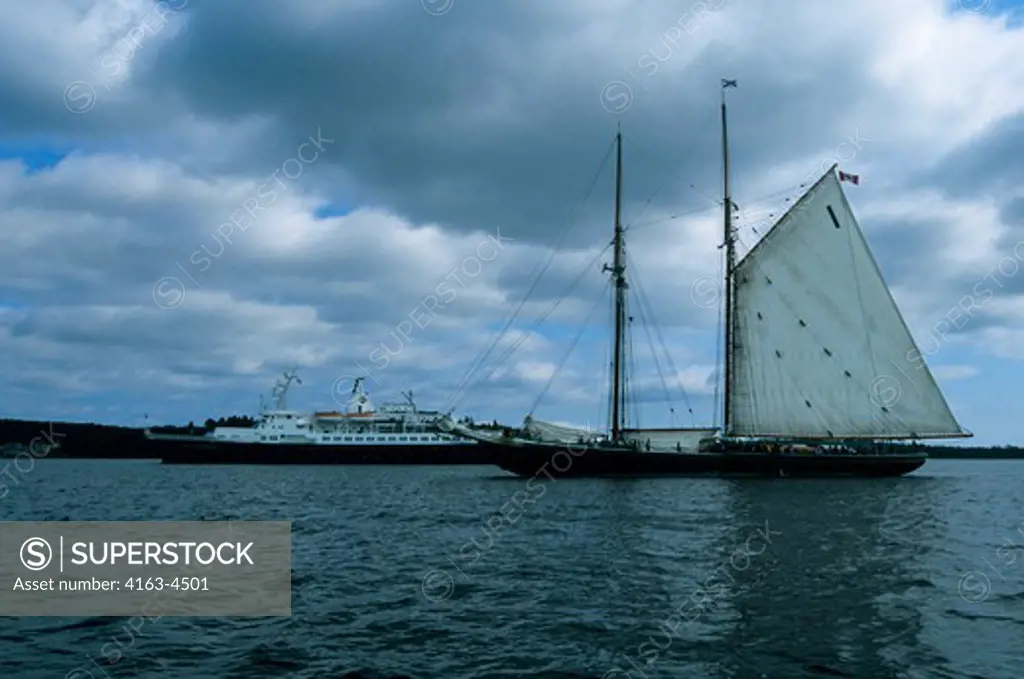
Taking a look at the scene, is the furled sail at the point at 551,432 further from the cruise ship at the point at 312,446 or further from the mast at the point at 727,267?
the cruise ship at the point at 312,446

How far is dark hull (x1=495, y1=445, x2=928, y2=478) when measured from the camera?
7150 cm

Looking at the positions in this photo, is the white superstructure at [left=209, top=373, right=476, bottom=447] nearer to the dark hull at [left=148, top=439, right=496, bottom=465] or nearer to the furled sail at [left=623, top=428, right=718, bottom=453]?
the dark hull at [left=148, top=439, right=496, bottom=465]

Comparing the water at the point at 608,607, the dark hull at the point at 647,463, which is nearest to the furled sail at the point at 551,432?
the dark hull at the point at 647,463

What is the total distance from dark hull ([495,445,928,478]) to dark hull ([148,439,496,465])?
6402cm

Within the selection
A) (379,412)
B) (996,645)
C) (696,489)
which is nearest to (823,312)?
(696,489)

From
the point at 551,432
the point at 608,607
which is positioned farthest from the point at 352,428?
the point at 608,607

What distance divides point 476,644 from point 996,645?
9.96 m

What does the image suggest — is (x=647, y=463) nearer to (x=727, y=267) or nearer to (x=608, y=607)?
(x=727, y=267)

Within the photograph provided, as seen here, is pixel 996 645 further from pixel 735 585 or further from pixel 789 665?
pixel 735 585

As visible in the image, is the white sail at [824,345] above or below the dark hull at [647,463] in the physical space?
above

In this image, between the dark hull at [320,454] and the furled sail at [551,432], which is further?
the dark hull at [320,454]

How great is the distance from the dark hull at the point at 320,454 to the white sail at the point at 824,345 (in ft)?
230

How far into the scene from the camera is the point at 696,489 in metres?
59.2

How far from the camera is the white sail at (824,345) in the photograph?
71.4 m
